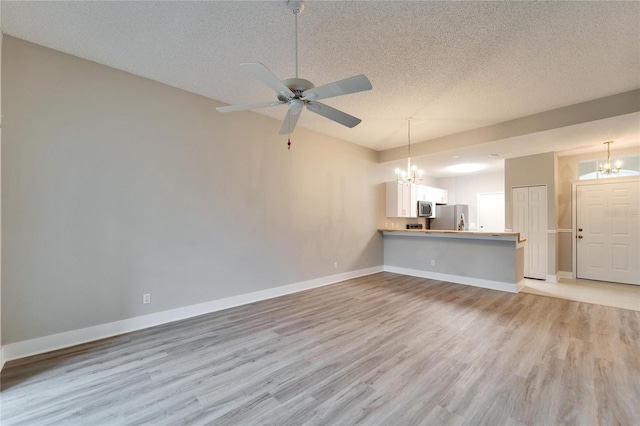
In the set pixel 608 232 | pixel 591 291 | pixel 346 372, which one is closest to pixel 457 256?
pixel 591 291

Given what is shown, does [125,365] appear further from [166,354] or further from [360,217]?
[360,217]

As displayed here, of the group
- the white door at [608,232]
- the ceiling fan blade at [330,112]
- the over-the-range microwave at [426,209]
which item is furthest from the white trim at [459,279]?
the ceiling fan blade at [330,112]

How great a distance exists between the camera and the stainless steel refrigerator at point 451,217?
6.96 meters

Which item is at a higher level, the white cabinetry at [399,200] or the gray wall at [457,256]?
the white cabinetry at [399,200]

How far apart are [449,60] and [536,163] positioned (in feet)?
14.4

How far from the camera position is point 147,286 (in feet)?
10.1

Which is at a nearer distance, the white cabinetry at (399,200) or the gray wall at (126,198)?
the gray wall at (126,198)

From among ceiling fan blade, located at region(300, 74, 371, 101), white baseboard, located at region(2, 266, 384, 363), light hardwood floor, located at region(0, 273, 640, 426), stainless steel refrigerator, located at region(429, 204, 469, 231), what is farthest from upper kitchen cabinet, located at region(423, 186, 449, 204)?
ceiling fan blade, located at region(300, 74, 371, 101)

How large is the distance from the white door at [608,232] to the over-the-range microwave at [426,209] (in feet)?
9.62

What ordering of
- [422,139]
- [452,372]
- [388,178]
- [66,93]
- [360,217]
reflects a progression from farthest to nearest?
[388,178]
[360,217]
[422,139]
[66,93]
[452,372]

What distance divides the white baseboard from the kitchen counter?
2793 millimetres

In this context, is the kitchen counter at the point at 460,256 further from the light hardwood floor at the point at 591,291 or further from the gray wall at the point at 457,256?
the light hardwood floor at the point at 591,291

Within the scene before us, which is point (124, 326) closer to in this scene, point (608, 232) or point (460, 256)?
point (460, 256)

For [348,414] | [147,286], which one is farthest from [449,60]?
[147,286]
